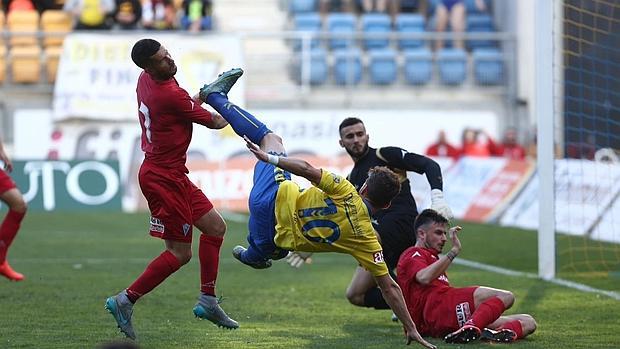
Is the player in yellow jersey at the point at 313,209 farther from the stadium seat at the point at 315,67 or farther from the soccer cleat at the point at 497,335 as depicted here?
the stadium seat at the point at 315,67

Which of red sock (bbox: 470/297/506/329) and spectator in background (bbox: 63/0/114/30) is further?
spectator in background (bbox: 63/0/114/30)

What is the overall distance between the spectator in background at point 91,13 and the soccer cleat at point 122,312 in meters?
18.9

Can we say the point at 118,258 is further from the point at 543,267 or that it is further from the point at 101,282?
the point at 543,267

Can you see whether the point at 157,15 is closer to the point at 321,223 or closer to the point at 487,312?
the point at 321,223

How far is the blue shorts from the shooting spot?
8.85 metres

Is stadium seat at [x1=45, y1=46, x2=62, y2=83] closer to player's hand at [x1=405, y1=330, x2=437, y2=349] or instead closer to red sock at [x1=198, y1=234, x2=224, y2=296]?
red sock at [x1=198, y1=234, x2=224, y2=296]

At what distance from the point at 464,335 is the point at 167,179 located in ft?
7.70

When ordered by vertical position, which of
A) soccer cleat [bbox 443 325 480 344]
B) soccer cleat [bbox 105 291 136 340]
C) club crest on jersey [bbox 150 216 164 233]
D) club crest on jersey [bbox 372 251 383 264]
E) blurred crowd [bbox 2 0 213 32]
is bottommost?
soccer cleat [bbox 443 325 480 344]

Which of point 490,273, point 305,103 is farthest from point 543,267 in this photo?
point 305,103

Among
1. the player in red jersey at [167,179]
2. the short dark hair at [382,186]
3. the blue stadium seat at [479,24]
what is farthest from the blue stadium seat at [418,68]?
the short dark hair at [382,186]

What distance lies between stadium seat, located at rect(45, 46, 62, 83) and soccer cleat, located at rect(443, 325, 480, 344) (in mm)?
19439

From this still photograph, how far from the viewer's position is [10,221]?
12.5 meters

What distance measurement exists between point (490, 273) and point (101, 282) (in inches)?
166

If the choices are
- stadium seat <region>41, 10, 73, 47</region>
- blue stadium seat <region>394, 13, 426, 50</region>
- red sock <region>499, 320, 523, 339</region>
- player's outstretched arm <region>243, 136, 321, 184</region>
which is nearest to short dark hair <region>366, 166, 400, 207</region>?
player's outstretched arm <region>243, 136, 321, 184</region>
